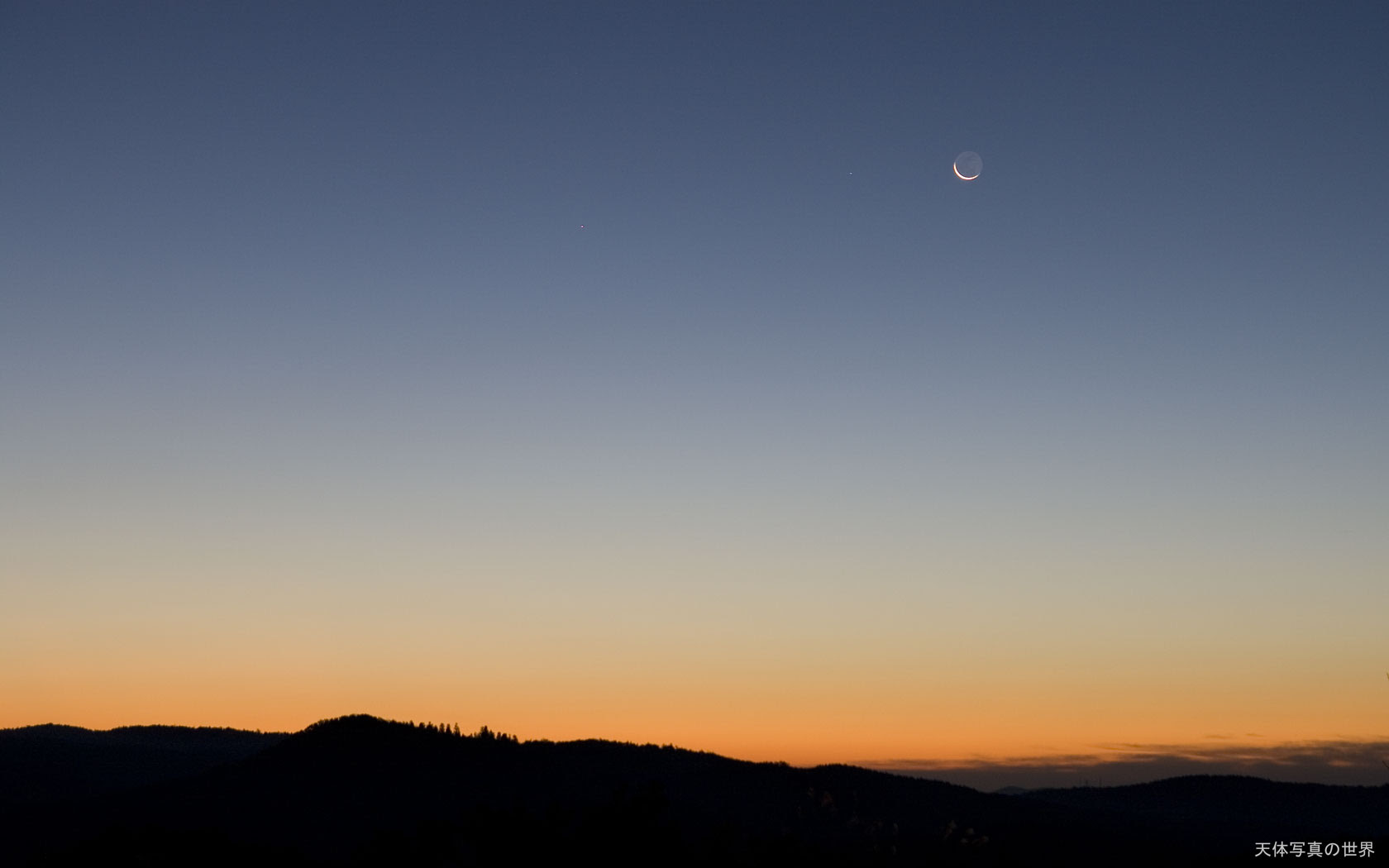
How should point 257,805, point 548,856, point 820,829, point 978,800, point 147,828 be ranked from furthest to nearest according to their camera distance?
point 978,800 < point 257,805 < point 820,829 < point 147,828 < point 548,856

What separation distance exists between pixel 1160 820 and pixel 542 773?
87.1m

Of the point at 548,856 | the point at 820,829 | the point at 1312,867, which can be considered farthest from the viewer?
the point at 820,829

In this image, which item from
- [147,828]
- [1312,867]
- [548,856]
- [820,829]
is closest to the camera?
[548,856]

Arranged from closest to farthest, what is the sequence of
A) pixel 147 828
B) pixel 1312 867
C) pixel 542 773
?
pixel 147 828 < pixel 1312 867 < pixel 542 773

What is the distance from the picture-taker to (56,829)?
163500 millimetres

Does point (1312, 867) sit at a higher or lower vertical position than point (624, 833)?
lower

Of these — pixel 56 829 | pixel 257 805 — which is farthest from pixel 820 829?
pixel 56 829

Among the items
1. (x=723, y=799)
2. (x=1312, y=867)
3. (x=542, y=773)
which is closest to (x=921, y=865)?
(x=1312, y=867)

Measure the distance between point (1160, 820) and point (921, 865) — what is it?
6799 cm

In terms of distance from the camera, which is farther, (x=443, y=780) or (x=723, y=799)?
(x=443, y=780)

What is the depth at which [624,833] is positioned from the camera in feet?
215

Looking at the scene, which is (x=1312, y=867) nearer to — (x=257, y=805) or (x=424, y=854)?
(x=424, y=854)

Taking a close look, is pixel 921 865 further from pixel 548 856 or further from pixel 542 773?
pixel 542 773

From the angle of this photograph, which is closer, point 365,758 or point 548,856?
point 548,856
